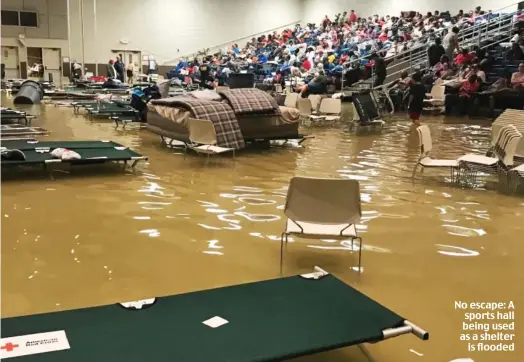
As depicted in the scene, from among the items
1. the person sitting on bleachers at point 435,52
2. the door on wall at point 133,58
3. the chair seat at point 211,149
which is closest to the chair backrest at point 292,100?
the chair seat at point 211,149

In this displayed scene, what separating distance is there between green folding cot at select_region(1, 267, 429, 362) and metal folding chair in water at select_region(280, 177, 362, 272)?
42.9 inches

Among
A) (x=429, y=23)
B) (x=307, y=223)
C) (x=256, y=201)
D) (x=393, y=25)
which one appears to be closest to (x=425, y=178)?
(x=256, y=201)

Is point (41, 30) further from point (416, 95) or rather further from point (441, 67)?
point (416, 95)

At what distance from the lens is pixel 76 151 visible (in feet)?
22.5

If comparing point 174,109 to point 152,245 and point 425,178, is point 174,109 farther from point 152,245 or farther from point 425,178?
point 152,245

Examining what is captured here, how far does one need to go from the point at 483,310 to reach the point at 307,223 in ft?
4.39

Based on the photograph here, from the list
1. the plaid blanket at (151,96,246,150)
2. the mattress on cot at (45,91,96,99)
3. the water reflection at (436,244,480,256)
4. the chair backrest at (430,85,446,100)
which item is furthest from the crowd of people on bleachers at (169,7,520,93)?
the water reflection at (436,244,480,256)

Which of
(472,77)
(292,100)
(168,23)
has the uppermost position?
(168,23)

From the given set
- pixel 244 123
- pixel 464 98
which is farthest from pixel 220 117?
pixel 464 98

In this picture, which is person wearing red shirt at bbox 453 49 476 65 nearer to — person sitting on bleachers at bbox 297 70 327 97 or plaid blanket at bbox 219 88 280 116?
person sitting on bleachers at bbox 297 70 327 97

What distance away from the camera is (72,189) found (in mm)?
5957

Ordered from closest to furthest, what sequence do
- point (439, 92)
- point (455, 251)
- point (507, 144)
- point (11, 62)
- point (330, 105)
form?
point (455, 251) → point (507, 144) → point (330, 105) → point (439, 92) → point (11, 62)

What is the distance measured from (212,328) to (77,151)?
4.91m

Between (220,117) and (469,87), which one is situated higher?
(469,87)
